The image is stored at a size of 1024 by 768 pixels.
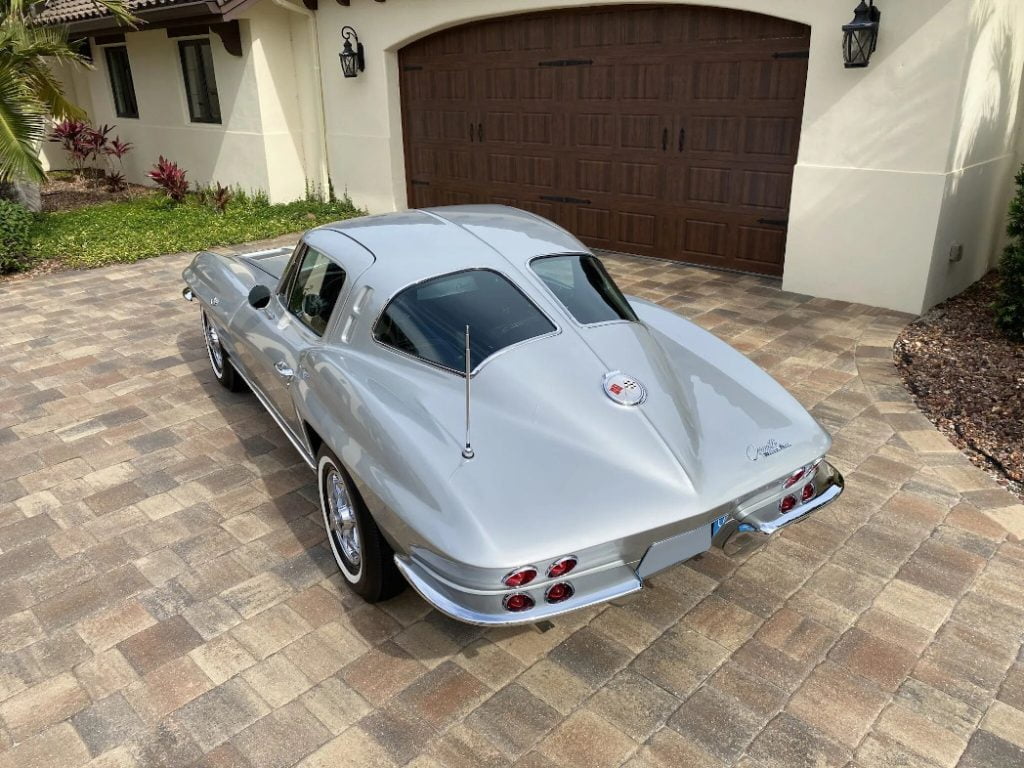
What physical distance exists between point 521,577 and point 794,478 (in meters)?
1.26

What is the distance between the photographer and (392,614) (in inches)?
129

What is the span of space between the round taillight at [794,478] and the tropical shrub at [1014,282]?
439 cm

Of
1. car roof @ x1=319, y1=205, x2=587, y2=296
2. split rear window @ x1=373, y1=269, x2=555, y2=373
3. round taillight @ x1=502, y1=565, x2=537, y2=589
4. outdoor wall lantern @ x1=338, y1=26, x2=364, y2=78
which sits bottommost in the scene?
round taillight @ x1=502, y1=565, x2=537, y2=589

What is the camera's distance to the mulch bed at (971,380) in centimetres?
465

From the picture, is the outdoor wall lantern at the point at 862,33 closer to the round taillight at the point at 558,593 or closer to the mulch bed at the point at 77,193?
the round taillight at the point at 558,593

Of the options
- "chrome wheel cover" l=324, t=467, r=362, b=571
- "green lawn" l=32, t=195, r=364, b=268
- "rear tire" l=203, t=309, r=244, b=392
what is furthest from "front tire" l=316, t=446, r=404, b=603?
"green lawn" l=32, t=195, r=364, b=268

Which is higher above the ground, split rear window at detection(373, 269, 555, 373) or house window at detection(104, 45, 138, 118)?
house window at detection(104, 45, 138, 118)

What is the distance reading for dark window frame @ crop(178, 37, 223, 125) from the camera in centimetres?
1299

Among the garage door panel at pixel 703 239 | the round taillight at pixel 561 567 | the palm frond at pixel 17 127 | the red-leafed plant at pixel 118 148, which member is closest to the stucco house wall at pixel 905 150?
the garage door panel at pixel 703 239

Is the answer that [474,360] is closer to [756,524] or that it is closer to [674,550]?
[674,550]

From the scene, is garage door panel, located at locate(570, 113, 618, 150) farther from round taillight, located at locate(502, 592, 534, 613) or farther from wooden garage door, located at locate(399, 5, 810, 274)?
A: round taillight, located at locate(502, 592, 534, 613)

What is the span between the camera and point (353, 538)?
338 centimetres

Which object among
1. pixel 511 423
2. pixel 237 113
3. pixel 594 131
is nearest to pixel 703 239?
pixel 594 131

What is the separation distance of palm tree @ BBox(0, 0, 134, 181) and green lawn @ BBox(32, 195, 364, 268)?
1.04 m
